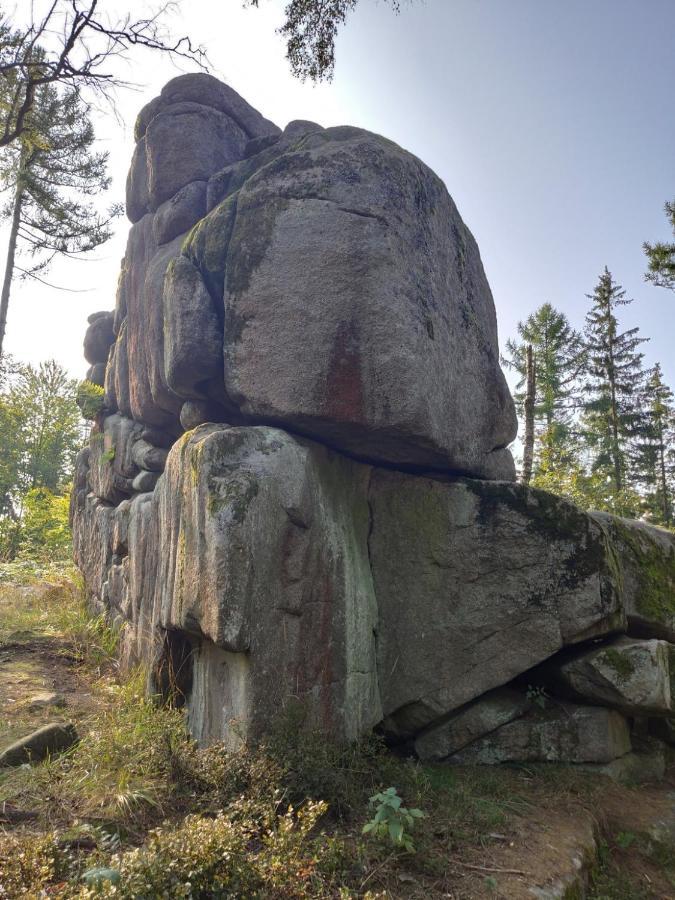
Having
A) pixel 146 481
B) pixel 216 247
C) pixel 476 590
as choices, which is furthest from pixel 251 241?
pixel 146 481

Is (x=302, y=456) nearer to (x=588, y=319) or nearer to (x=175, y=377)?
(x=175, y=377)

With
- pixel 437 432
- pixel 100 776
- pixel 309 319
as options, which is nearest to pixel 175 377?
pixel 309 319

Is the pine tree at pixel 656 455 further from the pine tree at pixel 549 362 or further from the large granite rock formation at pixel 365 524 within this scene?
the large granite rock formation at pixel 365 524

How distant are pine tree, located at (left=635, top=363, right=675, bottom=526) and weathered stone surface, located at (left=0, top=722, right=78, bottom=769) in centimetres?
2425

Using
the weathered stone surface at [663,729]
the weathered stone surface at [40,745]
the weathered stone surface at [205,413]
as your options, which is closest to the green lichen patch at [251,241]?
the weathered stone surface at [205,413]

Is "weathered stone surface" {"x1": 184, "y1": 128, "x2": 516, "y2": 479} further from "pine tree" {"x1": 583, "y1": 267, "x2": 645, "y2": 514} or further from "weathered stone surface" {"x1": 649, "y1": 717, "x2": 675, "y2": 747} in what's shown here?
"pine tree" {"x1": 583, "y1": 267, "x2": 645, "y2": 514}

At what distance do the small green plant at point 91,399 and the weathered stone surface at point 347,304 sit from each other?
5119 mm

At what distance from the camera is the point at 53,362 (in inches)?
770

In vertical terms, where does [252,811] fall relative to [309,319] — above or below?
below

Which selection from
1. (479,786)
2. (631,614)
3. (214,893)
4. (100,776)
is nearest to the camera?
(214,893)

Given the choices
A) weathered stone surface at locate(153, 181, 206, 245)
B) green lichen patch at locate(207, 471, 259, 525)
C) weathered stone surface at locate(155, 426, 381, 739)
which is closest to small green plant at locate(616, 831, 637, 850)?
weathered stone surface at locate(155, 426, 381, 739)

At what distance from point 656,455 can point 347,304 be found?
25.0 metres

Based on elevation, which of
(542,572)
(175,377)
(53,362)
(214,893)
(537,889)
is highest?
(53,362)

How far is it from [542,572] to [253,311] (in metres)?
3.50
